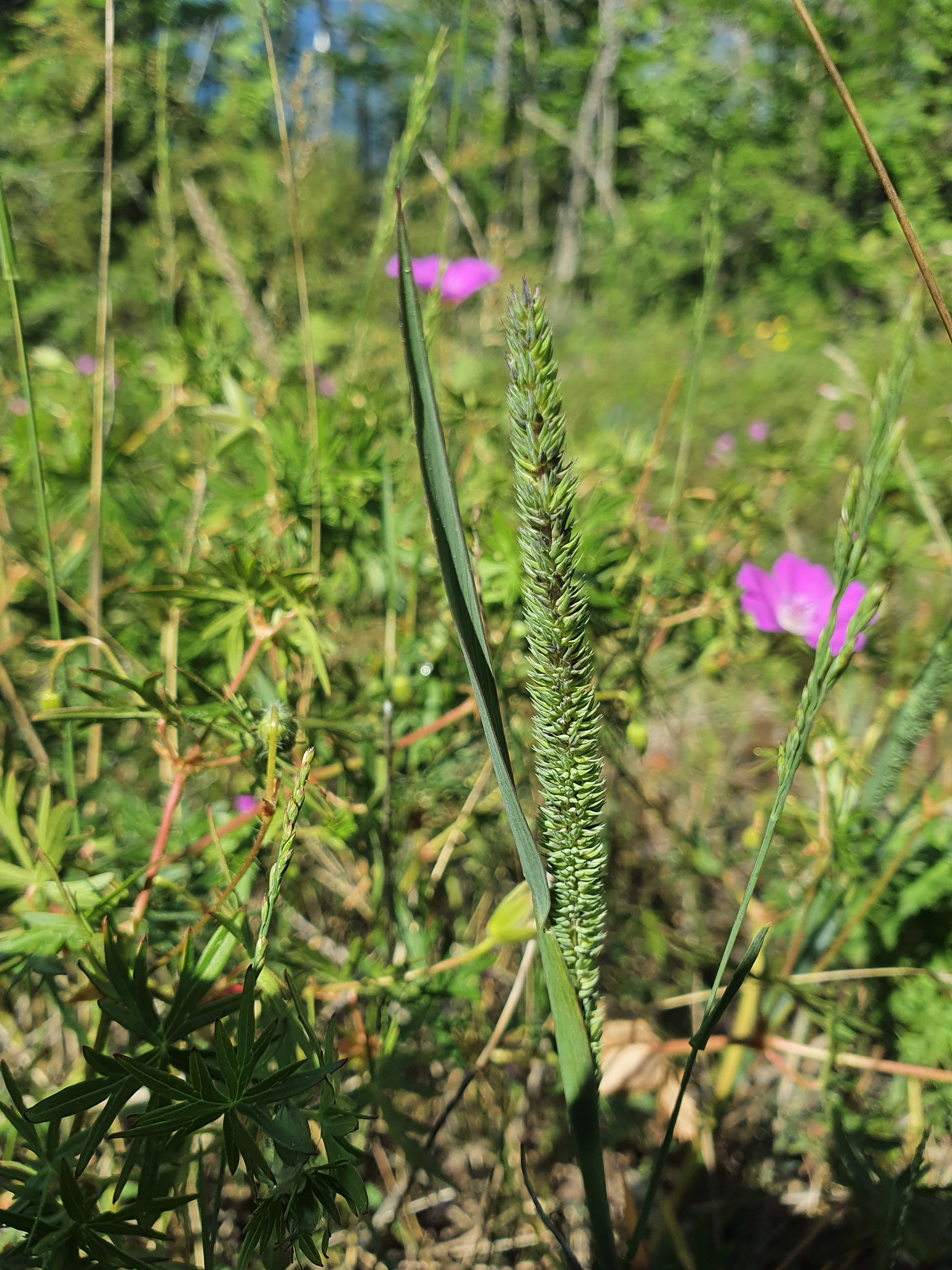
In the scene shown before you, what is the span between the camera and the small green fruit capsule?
2.17 feet

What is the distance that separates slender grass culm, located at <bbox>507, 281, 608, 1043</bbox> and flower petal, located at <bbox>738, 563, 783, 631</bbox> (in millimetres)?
Result: 410

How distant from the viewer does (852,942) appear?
85 cm

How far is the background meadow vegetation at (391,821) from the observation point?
463 mm

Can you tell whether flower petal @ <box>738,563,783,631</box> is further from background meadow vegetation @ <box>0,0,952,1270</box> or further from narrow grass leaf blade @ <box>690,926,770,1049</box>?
narrow grass leaf blade @ <box>690,926,770,1049</box>

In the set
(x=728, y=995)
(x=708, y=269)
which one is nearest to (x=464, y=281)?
(x=708, y=269)

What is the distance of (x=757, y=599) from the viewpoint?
734 millimetres

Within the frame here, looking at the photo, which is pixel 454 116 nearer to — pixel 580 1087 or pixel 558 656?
pixel 558 656

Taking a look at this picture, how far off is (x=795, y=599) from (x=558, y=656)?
66cm

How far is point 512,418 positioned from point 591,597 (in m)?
0.39

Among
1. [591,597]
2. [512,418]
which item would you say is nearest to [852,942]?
[591,597]

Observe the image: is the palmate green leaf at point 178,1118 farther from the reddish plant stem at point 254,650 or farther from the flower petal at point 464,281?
the flower petal at point 464,281

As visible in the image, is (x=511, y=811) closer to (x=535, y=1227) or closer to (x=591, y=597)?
(x=591, y=597)

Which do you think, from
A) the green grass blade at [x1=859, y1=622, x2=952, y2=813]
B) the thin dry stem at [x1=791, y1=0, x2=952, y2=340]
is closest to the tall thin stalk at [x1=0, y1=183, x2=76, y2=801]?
the thin dry stem at [x1=791, y1=0, x2=952, y2=340]

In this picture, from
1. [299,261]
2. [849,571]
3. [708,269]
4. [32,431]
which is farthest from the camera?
[708,269]
